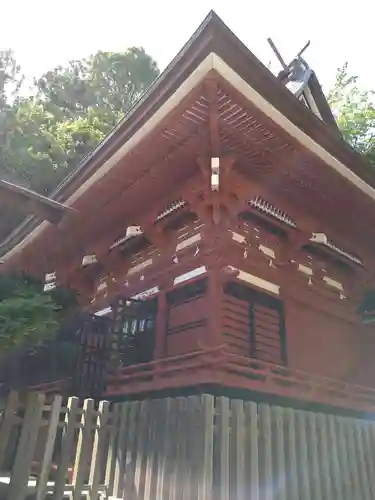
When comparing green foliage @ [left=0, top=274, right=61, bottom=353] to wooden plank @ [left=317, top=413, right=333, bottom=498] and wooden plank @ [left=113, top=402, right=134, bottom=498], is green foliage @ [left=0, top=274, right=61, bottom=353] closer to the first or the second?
wooden plank @ [left=113, top=402, right=134, bottom=498]

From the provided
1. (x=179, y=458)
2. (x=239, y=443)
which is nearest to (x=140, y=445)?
(x=179, y=458)

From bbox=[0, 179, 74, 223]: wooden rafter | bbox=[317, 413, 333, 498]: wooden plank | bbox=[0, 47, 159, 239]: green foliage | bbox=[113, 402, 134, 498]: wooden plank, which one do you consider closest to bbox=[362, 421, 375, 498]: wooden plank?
bbox=[317, 413, 333, 498]: wooden plank

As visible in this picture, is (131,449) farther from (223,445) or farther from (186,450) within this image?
(223,445)

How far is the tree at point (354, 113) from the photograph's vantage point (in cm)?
1738

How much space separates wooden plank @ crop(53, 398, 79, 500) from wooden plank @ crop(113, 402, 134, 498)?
50 cm

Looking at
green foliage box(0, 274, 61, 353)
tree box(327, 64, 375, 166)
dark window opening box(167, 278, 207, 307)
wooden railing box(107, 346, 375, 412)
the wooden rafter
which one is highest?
tree box(327, 64, 375, 166)

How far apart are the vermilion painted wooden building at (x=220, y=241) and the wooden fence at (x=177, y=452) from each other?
98cm

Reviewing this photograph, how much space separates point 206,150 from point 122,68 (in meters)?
20.0

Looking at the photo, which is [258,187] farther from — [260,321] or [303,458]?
[303,458]

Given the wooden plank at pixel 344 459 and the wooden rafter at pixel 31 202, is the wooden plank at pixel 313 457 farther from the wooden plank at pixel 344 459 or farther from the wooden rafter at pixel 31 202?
the wooden rafter at pixel 31 202

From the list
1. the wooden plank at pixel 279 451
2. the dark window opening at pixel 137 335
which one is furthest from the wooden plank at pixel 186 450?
the dark window opening at pixel 137 335

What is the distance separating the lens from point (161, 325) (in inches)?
248

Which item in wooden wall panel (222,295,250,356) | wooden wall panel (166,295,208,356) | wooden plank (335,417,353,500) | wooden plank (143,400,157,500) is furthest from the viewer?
wooden wall panel (166,295,208,356)

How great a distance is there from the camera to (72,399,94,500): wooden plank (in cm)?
381
